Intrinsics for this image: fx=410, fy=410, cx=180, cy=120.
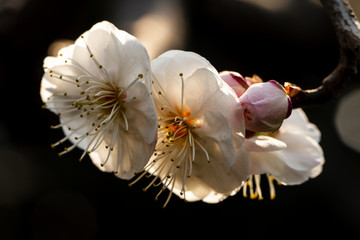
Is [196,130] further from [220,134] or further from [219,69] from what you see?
[219,69]

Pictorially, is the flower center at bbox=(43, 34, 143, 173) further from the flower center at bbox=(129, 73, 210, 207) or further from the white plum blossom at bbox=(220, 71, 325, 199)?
the white plum blossom at bbox=(220, 71, 325, 199)

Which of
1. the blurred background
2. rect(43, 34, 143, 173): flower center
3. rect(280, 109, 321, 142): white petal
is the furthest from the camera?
the blurred background

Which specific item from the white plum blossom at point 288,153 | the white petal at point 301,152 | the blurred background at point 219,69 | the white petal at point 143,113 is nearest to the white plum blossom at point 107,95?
the white petal at point 143,113

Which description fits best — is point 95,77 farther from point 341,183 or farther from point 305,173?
point 341,183

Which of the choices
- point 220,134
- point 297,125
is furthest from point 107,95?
point 297,125

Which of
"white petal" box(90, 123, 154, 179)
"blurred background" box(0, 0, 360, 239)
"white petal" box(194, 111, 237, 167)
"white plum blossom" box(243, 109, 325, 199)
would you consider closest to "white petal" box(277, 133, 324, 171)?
"white plum blossom" box(243, 109, 325, 199)

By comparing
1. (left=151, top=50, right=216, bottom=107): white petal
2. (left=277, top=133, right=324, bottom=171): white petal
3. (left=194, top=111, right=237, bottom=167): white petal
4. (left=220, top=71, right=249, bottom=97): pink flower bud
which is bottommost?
(left=277, top=133, right=324, bottom=171): white petal

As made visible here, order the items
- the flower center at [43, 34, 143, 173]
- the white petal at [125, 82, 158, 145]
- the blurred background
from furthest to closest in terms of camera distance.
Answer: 1. the blurred background
2. the flower center at [43, 34, 143, 173]
3. the white petal at [125, 82, 158, 145]
